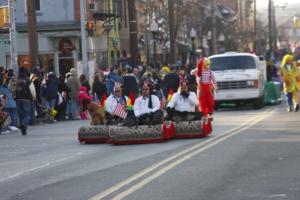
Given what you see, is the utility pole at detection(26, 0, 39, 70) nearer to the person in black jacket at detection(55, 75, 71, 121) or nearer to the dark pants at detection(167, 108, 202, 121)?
the person in black jacket at detection(55, 75, 71, 121)

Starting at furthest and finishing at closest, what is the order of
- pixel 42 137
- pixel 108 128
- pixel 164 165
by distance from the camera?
1. pixel 42 137
2. pixel 108 128
3. pixel 164 165

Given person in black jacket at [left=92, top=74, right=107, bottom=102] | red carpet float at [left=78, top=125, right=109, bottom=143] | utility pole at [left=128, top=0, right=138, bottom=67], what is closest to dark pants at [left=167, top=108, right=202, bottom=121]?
red carpet float at [left=78, top=125, right=109, bottom=143]

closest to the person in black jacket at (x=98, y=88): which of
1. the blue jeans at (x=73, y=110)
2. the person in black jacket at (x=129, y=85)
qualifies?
the blue jeans at (x=73, y=110)

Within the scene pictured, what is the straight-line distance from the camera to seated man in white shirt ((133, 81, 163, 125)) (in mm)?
18594

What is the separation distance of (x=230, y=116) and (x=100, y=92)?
17.7 ft

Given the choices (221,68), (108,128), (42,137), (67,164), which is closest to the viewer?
(67,164)

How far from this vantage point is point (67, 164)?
15094mm

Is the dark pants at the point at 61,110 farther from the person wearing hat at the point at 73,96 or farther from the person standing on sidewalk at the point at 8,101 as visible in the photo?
the person standing on sidewalk at the point at 8,101

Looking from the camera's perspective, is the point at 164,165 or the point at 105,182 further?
the point at 164,165

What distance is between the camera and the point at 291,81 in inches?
1068

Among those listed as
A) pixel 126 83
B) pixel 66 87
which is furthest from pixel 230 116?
pixel 66 87

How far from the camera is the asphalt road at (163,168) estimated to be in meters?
11.0

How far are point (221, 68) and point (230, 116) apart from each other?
437 cm

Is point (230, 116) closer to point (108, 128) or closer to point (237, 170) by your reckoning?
point (108, 128)
